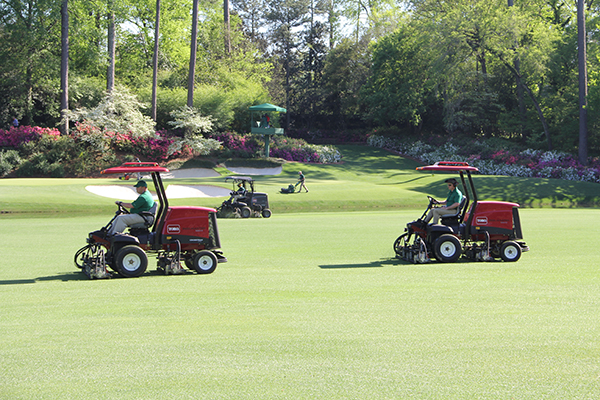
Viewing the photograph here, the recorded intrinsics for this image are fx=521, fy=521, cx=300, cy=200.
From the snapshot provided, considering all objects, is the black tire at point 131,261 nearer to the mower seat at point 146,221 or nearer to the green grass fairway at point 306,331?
the green grass fairway at point 306,331

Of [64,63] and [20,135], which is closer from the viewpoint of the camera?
[20,135]

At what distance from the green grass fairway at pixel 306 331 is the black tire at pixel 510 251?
293 millimetres

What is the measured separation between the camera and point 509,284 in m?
8.23

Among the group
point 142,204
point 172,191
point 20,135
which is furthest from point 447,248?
point 20,135

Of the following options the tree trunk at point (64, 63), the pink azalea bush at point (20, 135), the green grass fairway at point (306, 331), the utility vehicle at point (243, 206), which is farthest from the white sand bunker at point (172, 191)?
the green grass fairway at point (306, 331)

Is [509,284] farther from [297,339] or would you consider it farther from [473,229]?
[297,339]

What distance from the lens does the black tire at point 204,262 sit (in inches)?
370

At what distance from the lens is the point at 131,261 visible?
29.5 feet

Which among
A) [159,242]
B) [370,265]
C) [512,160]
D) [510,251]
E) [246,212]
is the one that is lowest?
[370,265]

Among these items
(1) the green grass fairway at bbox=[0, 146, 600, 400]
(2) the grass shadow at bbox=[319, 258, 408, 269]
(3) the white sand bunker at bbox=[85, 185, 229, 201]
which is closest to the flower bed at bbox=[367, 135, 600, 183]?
(3) the white sand bunker at bbox=[85, 185, 229, 201]

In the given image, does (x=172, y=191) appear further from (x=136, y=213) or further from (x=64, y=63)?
(x=136, y=213)

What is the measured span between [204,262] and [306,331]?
4157mm

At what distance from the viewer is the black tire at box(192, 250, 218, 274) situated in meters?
9.41

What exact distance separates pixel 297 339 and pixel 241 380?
1.15 m
